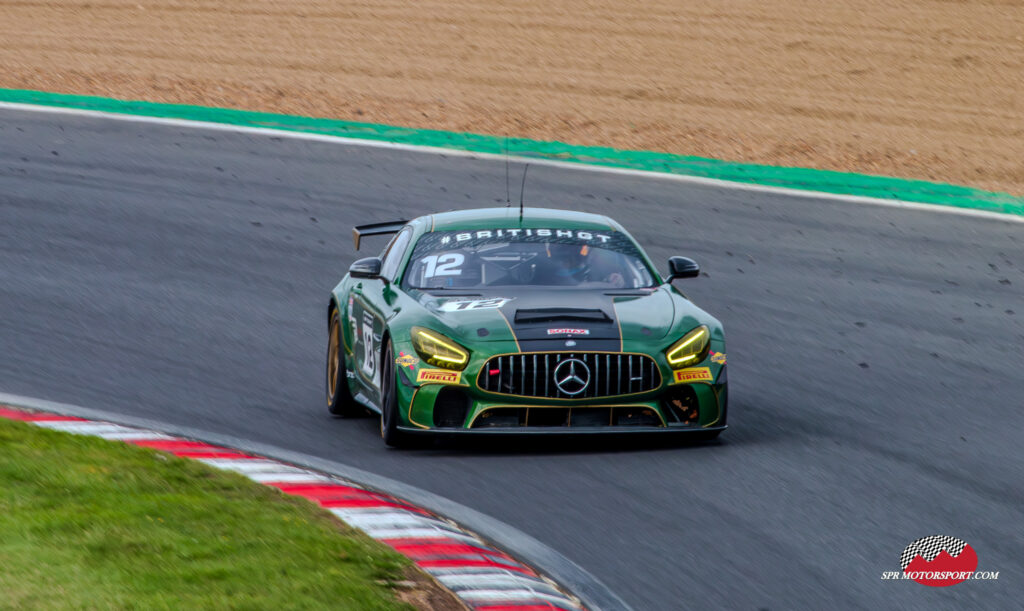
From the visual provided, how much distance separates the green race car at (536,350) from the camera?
903 cm

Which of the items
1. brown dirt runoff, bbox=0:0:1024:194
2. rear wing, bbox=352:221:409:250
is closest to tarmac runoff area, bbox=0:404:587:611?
rear wing, bbox=352:221:409:250

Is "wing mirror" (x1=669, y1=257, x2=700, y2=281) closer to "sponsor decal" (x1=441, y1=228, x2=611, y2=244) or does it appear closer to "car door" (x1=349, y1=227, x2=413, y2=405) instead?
Result: "sponsor decal" (x1=441, y1=228, x2=611, y2=244)

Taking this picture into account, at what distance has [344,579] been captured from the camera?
6039 millimetres

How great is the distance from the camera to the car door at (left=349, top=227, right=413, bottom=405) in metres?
9.84

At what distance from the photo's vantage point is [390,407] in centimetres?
933

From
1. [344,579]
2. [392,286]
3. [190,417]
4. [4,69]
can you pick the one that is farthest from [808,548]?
[4,69]

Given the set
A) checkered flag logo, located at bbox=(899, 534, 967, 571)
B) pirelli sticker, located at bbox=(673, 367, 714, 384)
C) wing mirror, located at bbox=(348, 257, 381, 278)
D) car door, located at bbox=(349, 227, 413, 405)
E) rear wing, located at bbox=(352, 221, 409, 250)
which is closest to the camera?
checkered flag logo, located at bbox=(899, 534, 967, 571)

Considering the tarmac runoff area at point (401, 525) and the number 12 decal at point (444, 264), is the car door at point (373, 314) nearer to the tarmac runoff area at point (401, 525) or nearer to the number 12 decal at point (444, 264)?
the number 12 decal at point (444, 264)

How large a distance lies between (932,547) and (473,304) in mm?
3327

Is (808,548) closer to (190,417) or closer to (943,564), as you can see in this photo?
(943,564)

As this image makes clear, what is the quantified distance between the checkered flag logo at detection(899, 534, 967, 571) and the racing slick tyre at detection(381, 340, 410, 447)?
3193mm

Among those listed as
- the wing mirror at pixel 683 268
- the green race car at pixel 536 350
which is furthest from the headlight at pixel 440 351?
→ the wing mirror at pixel 683 268

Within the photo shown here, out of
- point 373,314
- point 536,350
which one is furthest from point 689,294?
point 536,350

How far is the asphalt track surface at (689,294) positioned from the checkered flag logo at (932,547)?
0.08 meters
